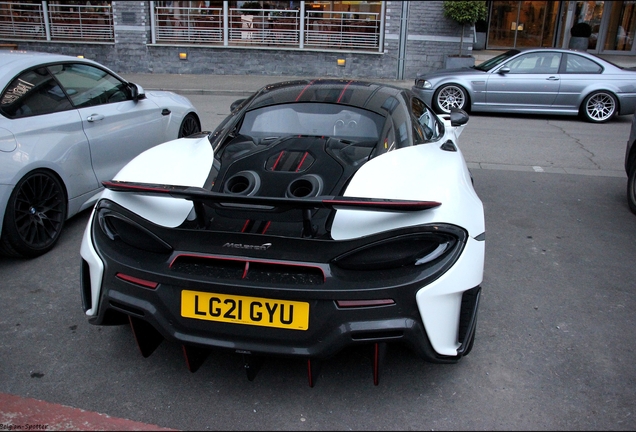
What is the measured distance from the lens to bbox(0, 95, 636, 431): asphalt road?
105 inches

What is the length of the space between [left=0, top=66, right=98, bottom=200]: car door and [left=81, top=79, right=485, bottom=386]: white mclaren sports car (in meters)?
1.57

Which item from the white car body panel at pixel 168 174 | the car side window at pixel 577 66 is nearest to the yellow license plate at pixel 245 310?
the white car body panel at pixel 168 174

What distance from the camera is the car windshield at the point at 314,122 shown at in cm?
373

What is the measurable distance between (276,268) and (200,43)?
16.0m

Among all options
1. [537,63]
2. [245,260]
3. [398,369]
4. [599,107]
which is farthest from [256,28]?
[245,260]

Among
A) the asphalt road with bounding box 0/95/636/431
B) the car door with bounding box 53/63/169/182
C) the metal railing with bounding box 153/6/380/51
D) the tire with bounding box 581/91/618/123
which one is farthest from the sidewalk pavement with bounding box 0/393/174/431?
the metal railing with bounding box 153/6/380/51

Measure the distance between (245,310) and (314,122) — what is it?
1677 mm

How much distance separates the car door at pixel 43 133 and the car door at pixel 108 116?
0.12m

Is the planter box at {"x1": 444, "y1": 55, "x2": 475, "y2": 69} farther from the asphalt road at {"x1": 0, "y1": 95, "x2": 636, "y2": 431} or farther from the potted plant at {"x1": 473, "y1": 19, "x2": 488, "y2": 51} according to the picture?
the asphalt road at {"x1": 0, "y1": 95, "x2": 636, "y2": 431}

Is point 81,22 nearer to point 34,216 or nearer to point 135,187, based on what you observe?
point 34,216

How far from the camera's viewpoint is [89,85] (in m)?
5.30

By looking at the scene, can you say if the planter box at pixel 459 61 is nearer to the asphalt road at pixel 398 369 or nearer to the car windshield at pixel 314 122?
the asphalt road at pixel 398 369

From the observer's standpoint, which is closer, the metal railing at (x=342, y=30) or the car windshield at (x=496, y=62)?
the car windshield at (x=496, y=62)

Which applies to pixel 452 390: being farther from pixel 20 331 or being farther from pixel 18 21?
pixel 18 21
